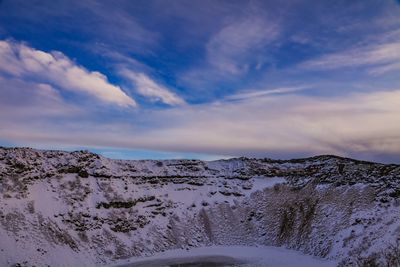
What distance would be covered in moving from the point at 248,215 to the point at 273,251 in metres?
11.5

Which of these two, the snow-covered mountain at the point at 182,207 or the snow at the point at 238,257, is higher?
the snow-covered mountain at the point at 182,207

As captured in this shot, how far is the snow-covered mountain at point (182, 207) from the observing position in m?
50.7

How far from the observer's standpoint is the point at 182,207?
69.2 m

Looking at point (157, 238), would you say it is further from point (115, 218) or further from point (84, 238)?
point (84, 238)

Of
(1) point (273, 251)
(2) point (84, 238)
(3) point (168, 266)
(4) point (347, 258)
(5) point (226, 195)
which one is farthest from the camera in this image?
(5) point (226, 195)

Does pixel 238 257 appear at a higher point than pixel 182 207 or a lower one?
lower

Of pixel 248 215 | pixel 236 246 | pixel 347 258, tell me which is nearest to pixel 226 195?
pixel 248 215

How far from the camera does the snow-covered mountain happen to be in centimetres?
5072

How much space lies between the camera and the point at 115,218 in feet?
202

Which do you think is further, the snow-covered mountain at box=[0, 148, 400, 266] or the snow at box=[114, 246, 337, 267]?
the snow-covered mountain at box=[0, 148, 400, 266]

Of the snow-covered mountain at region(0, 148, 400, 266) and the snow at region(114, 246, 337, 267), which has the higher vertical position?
the snow-covered mountain at region(0, 148, 400, 266)

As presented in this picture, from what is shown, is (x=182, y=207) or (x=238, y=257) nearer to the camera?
(x=238, y=257)

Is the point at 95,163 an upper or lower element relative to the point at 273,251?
upper

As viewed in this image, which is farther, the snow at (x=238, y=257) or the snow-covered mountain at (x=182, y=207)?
the snow-covered mountain at (x=182, y=207)
